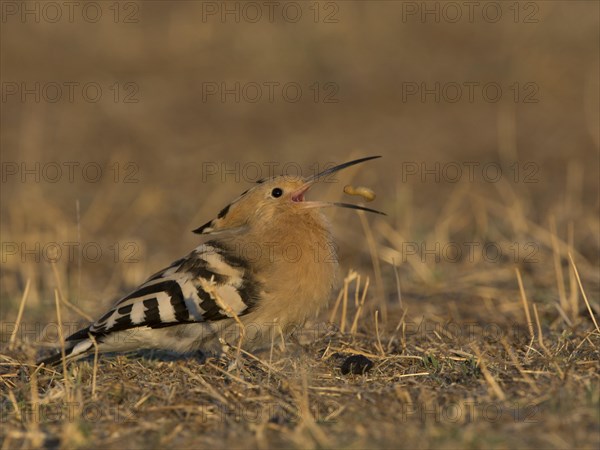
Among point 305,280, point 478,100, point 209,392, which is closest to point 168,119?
point 478,100

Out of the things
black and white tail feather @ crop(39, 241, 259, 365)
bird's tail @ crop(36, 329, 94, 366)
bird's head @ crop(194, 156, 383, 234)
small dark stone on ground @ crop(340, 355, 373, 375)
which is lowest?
small dark stone on ground @ crop(340, 355, 373, 375)

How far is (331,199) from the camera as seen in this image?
781 centimetres

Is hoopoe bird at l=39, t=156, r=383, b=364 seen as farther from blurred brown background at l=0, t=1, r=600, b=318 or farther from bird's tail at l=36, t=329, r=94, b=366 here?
blurred brown background at l=0, t=1, r=600, b=318

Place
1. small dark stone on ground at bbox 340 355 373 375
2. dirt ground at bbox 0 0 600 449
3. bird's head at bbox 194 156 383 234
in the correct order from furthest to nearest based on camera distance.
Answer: bird's head at bbox 194 156 383 234, small dark stone on ground at bbox 340 355 373 375, dirt ground at bbox 0 0 600 449

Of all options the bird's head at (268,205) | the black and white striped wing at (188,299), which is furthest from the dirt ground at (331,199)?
the bird's head at (268,205)

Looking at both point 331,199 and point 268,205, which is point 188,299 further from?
point 331,199

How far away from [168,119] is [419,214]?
11.9 ft

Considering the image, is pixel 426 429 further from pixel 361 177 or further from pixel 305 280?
pixel 361 177

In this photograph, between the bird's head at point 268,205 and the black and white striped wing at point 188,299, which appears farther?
the bird's head at point 268,205

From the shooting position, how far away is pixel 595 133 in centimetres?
949

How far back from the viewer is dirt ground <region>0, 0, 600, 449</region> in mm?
3822

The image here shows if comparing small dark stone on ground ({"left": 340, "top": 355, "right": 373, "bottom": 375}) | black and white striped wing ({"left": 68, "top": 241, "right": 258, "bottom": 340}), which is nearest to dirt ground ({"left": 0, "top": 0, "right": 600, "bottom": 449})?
small dark stone on ground ({"left": 340, "top": 355, "right": 373, "bottom": 375})

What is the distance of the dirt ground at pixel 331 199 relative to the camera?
12.5 ft

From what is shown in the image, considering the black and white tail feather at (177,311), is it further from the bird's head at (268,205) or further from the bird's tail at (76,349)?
the bird's head at (268,205)
